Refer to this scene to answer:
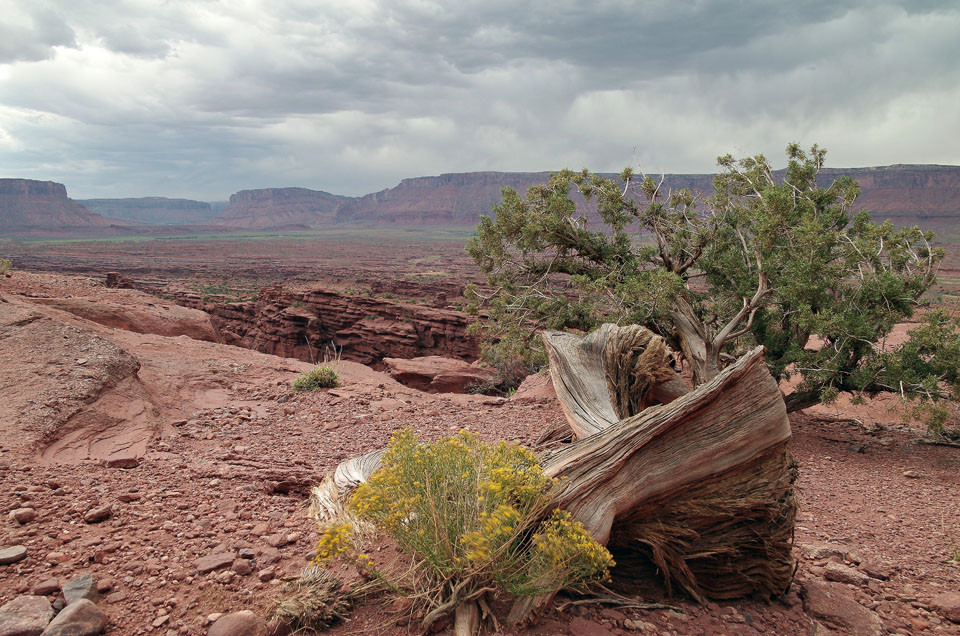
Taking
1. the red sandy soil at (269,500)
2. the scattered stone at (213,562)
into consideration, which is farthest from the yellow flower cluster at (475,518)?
the scattered stone at (213,562)

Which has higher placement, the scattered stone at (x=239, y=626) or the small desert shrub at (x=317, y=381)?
the scattered stone at (x=239, y=626)

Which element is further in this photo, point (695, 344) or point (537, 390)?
point (537, 390)

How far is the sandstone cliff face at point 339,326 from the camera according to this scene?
32.8 meters

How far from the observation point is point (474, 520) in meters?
2.88

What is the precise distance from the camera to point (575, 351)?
21.6ft

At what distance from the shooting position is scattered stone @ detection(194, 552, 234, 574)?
125 inches

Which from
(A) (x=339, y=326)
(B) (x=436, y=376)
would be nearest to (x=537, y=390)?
(B) (x=436, y=376)

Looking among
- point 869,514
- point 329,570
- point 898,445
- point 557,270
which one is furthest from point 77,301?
point 898,445

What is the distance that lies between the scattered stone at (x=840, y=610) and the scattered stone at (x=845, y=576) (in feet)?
0.32

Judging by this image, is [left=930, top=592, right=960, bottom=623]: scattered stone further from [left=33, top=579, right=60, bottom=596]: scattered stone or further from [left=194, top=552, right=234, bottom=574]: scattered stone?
[left=33, top=579, right=60, bottom=596]: scattered stone

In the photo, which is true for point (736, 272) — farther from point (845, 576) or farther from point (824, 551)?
point (845, 576)

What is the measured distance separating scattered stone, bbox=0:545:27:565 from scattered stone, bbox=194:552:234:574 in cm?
91

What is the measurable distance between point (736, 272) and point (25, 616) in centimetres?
981

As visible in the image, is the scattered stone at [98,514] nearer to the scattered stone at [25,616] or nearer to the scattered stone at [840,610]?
the scattered stone at [25,616]
